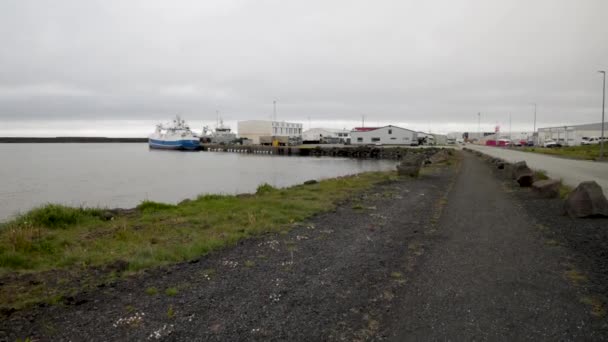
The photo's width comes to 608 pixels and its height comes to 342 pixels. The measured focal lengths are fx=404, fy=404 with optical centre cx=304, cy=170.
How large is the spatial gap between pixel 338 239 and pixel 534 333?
4791mm

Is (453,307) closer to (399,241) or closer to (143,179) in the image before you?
(399,241)

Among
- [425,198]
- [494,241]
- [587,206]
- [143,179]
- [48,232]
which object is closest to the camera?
[494,241]

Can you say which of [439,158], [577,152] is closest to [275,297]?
[439,158]

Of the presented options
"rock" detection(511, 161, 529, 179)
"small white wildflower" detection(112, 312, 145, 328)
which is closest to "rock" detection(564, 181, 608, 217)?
"rock" detection(511, 161, 529, 179)

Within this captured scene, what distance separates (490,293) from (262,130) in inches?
4525

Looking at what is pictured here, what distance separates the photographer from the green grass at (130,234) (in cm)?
691

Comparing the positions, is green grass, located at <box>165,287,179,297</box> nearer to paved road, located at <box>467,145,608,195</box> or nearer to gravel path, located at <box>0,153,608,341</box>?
gravel path, located at <box>0,153,608,341</box>

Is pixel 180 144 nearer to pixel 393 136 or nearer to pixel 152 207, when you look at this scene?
pixel 393 136

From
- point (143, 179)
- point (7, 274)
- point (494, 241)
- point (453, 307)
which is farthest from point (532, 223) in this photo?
point (143, 179)

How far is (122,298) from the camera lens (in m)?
5.48

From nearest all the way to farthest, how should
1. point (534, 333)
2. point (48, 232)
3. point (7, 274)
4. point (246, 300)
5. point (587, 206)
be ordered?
point (534, 333) < point (246, 300) < point (7, 274) < point (48, 232) < point (587, 206)

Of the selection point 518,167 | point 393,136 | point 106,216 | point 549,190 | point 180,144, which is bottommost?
point 106,216

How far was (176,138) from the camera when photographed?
10419cm

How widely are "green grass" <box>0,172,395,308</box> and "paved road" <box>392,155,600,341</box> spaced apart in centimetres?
412
